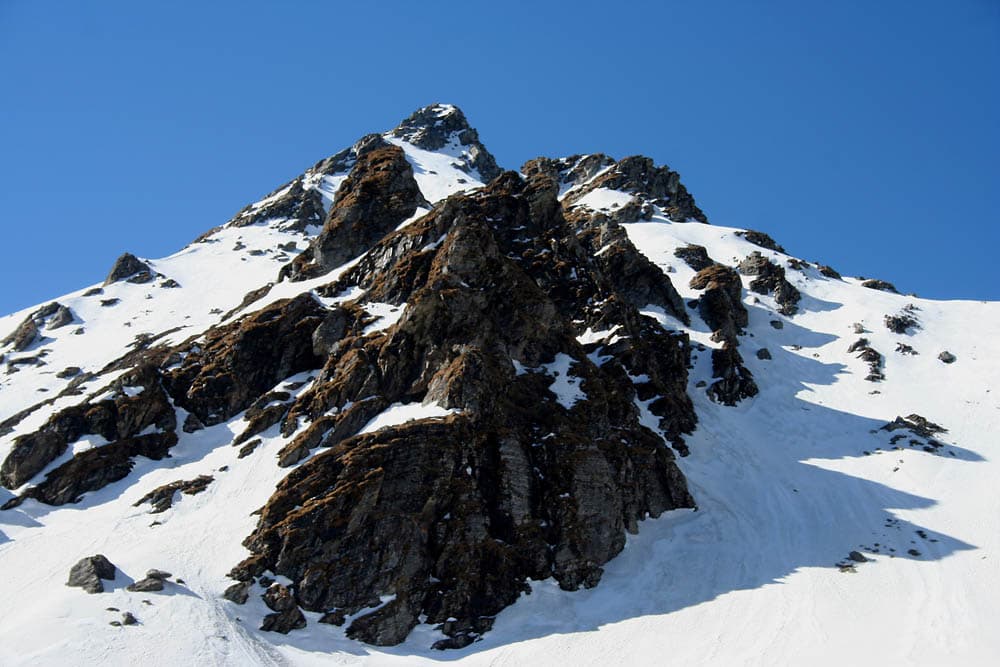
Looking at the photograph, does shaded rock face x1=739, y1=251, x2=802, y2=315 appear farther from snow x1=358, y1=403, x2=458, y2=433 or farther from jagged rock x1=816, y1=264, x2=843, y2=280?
snow x1=358, y1=403, x2=458, y2=433

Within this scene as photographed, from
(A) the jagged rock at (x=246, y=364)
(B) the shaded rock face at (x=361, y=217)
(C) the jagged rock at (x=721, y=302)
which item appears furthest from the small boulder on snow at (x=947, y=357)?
(A) the jagged rock at (x=246, y=364)

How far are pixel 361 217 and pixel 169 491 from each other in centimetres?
3779

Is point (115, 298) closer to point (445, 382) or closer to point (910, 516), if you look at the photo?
point (445, 382)

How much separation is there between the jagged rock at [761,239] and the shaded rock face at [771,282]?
12.2 m

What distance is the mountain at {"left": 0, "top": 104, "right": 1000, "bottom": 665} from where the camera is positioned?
125 ft

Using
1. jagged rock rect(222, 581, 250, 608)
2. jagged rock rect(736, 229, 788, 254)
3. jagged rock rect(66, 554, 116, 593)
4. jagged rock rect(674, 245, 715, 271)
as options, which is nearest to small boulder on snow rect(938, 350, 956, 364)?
jagged rock rect(674, 245, 715, 271)

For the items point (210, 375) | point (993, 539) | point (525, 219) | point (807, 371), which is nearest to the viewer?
point (993, 539)

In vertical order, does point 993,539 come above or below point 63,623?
above

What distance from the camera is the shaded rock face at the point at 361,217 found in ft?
248

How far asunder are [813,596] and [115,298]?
3858 inches

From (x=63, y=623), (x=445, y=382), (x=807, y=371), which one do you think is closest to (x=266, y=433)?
(x=445, y=382)

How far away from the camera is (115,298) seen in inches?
4043

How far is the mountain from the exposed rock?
10.7 inches

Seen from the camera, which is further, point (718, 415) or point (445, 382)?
point (718, 415)
